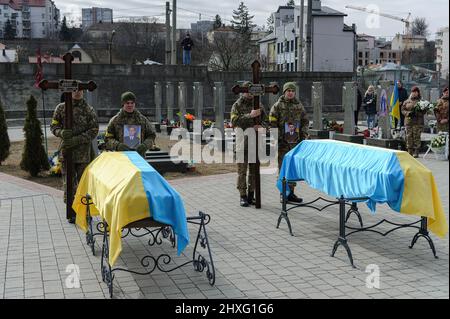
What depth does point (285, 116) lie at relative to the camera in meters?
9.68

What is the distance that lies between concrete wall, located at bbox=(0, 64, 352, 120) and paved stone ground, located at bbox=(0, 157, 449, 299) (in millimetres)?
24172

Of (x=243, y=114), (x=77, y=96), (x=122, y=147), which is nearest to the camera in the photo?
(x=122, y=147)

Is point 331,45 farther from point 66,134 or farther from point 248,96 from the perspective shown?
point 66,134

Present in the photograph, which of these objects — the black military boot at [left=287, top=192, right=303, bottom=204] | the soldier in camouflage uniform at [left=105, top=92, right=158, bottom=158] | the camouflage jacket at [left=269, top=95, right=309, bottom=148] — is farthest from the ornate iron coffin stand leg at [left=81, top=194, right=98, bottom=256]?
the black military boot at [left=287, top=192, right=303, bottom=204]

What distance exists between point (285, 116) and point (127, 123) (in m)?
2.72

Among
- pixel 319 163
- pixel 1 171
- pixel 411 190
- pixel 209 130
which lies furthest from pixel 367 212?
pixel 209 130

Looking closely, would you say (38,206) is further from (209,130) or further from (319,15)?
(319,15)

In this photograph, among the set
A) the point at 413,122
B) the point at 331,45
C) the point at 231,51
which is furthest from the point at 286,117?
the point at 331,45

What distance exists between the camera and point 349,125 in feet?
60.5

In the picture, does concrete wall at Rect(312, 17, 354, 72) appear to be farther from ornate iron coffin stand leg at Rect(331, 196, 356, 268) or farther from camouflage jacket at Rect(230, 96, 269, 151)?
ornate iron coffin stand leg at Rect(331, 196, 356, 268)

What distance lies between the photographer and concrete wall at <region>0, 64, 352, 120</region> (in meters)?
33.6

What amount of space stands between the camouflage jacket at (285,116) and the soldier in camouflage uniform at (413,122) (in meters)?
6.39

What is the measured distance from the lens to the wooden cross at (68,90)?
830 centimetres
